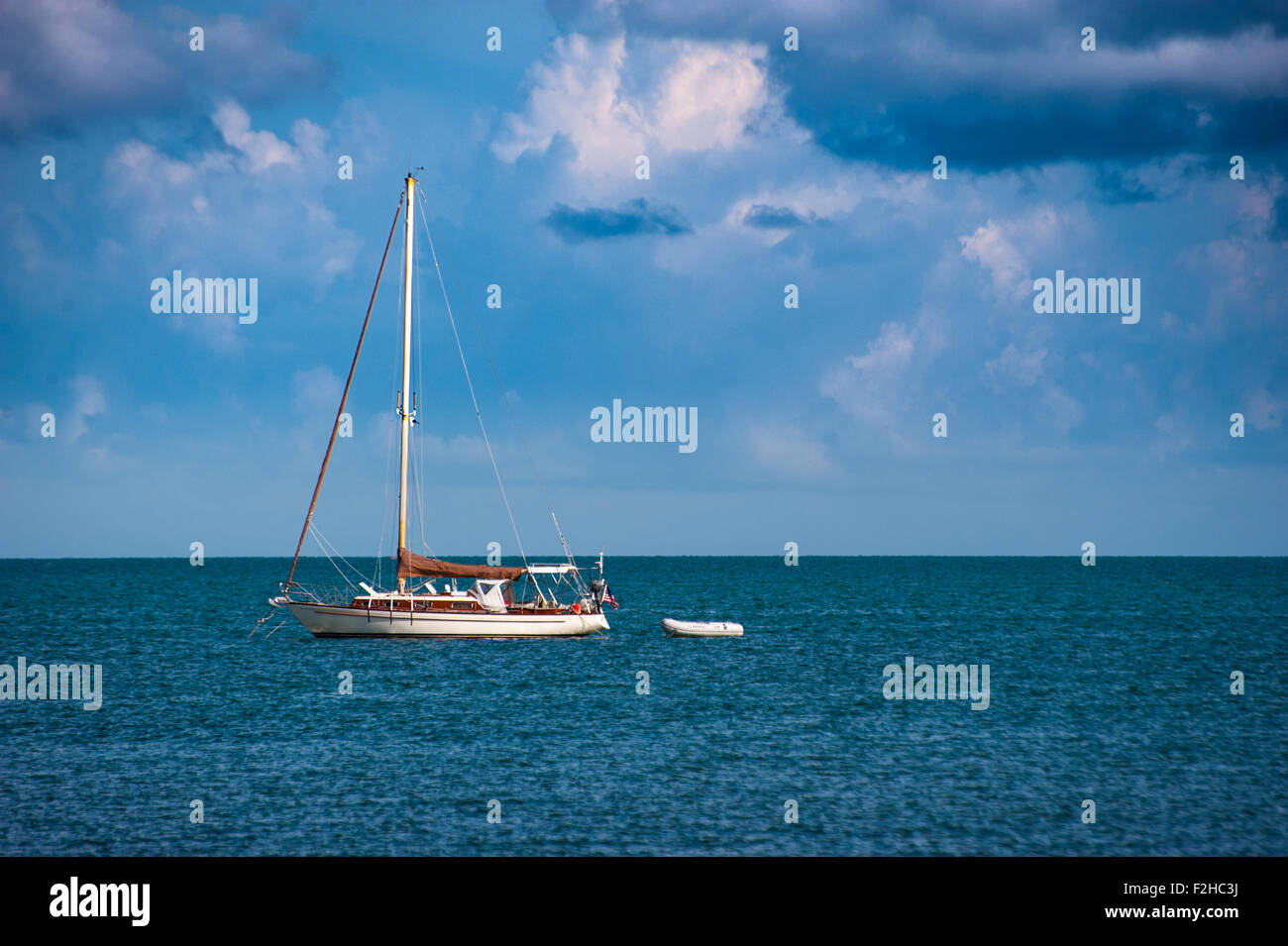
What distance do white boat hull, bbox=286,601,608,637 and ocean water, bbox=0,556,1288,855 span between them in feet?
3.17

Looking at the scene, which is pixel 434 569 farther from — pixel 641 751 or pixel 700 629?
pixel 641 751

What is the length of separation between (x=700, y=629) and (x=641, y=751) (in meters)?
37.9

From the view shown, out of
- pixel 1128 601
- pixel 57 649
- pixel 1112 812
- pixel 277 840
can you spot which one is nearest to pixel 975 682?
pixel 1112 812

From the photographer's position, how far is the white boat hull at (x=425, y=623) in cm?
6197

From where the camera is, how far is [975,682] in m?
52.8

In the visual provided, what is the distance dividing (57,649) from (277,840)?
169 feet

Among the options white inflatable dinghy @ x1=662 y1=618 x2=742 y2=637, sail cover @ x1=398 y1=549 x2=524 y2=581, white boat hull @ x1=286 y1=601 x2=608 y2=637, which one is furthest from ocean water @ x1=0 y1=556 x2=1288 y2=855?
sail cover @ x1=398 y1=549 x2=524 y2=581

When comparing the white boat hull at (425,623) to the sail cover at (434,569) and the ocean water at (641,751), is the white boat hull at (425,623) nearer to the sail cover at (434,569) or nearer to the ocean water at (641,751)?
the ocean water at (641,751)

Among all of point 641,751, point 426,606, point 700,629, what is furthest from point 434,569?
point 641,751

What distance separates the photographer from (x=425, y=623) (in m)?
62.0

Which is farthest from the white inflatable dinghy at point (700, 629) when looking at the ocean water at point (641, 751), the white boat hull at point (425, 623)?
the white boat hull at point (425, 623)

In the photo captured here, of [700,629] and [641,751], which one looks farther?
[700,629]
